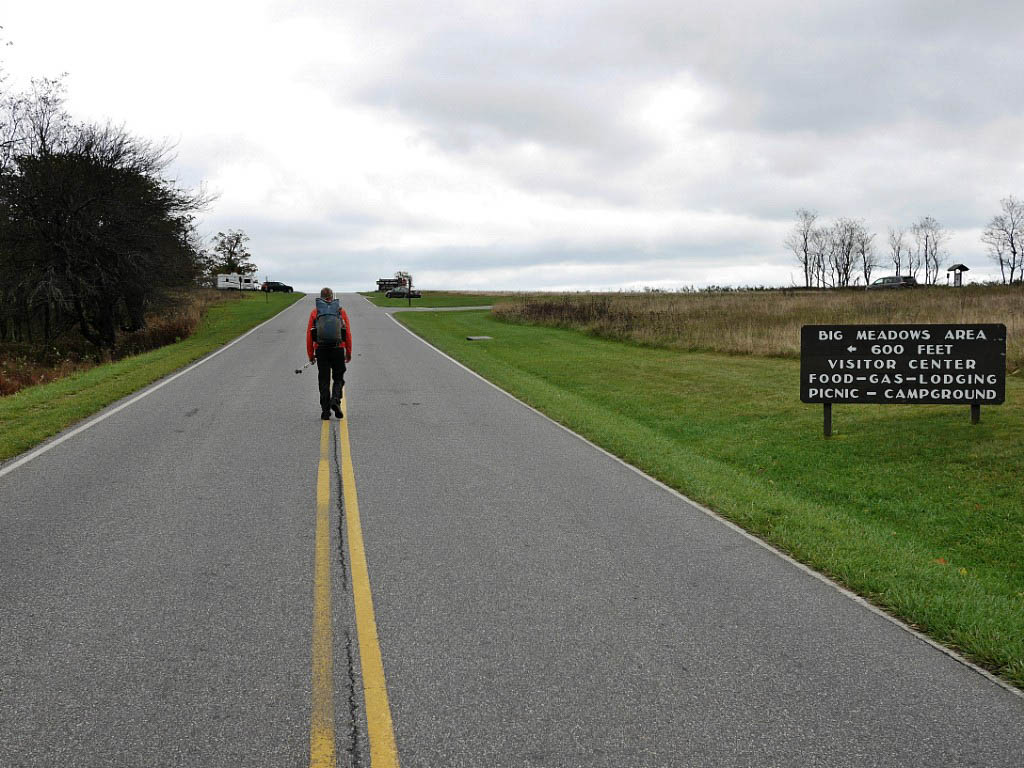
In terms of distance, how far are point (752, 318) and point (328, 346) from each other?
76.6ft

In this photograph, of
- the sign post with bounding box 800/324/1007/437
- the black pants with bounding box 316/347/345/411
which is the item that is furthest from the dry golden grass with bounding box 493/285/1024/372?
the black pants with bounding box 316/347/345/411

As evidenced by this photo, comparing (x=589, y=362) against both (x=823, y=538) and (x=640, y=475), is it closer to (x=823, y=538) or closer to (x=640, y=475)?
(x=640, y=475)

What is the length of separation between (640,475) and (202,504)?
15.5ft

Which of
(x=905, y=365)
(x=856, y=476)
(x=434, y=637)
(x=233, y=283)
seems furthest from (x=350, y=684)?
(x=233, y=283)

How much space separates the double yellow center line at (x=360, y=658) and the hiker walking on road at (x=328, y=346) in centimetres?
550

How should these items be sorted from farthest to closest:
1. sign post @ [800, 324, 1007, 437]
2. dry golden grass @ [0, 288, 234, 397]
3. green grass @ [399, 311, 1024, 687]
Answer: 1. dry golden grass @ [0, 288, 234, 397]
2. sign post @ [800, 324, 1007, 437]
3. green grass @ [399, 311, 1024, 687]

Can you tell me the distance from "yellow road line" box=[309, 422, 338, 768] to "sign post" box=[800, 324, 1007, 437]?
8.27 m

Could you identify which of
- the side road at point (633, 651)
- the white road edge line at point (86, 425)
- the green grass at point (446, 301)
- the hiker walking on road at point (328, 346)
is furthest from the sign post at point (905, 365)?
the green grass at point (446, 301)

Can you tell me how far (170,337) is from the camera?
1404 inches

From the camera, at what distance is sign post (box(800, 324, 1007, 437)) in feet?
38.0

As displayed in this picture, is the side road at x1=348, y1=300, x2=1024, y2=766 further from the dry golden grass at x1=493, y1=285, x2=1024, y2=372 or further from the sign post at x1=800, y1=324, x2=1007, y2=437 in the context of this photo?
the dry golden grass at x1=493, y1=285, x2=1024, y2=372

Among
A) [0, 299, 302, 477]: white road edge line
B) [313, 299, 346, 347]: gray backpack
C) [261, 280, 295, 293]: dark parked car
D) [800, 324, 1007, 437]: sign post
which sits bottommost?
[0, 299, 302, 477]: white road edge line

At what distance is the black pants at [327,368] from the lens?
41.0ft

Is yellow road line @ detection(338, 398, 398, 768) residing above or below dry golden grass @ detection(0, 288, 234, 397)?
below
